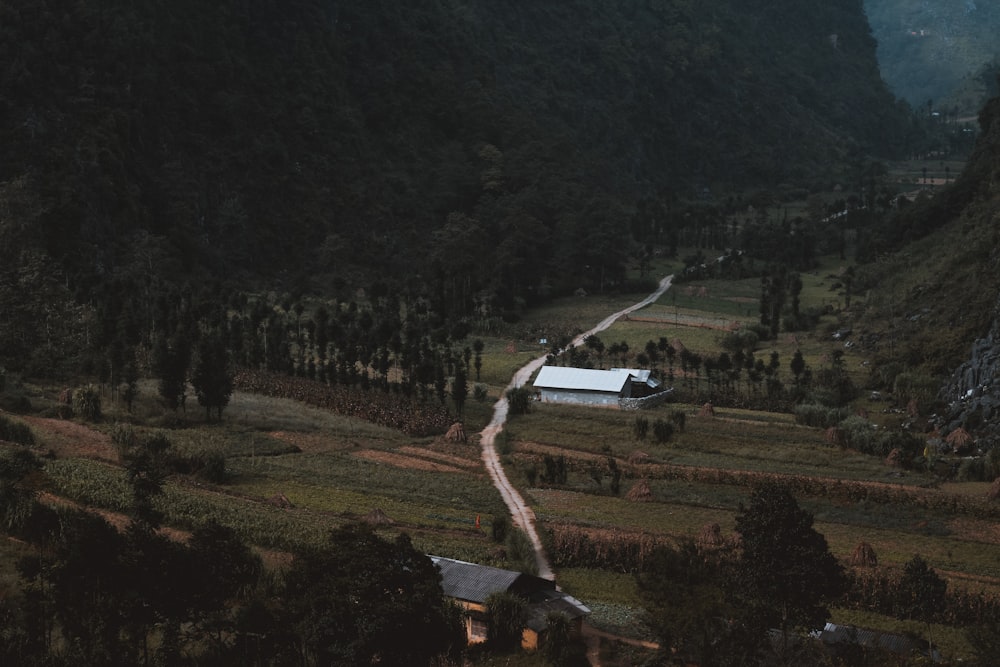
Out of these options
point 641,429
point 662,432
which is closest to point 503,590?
point 662,432

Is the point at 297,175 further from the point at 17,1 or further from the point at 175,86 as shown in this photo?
the point at 17,1

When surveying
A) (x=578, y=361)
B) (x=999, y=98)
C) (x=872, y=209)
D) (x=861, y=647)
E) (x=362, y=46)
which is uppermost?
(x=362, y=46)

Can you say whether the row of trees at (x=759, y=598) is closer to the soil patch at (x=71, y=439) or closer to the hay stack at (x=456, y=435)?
the hay stack at (x=456, y=435)

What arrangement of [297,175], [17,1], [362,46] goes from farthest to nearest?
[362,46], [297,175], [17,1]

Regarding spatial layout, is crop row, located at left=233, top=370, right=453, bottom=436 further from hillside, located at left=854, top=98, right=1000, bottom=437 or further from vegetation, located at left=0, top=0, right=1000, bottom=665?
hillside, located at left=854, top=98, right=1000, bottom=437

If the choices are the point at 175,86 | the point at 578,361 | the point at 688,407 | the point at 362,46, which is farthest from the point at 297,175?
the point at 688,407

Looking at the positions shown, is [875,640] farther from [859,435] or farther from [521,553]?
[859,435]
